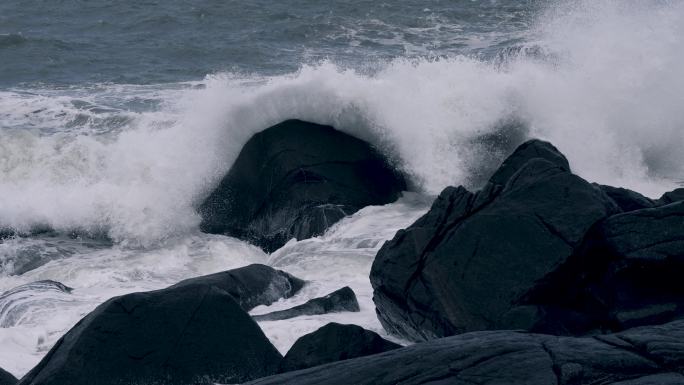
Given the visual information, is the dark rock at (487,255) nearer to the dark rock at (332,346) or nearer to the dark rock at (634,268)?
the dark rock at (634,268)

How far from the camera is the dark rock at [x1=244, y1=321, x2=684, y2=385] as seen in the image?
377cm

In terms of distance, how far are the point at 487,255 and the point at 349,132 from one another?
5.49 meters

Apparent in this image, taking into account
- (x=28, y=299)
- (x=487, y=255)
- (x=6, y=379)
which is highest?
(x=487, y=255)

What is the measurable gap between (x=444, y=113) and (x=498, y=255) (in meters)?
6.28

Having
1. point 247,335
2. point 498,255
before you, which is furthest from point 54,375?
point 498,255

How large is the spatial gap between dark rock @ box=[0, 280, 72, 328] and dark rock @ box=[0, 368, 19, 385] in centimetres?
190

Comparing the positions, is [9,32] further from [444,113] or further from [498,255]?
[498,255]

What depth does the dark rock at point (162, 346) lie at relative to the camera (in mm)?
5340

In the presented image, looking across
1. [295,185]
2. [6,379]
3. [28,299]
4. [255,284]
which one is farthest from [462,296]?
[295,185]

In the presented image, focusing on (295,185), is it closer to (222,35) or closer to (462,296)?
(462,296)

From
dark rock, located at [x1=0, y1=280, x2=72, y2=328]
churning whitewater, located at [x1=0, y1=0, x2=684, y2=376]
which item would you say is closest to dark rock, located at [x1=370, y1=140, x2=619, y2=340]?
churning whitewater, located at [x1=0, y1=0, x2=684, y2=376]

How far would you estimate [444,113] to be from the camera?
1181 centimetres

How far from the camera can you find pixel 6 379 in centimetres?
550

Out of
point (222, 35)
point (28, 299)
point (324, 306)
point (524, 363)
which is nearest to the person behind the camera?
point (524, 363)
